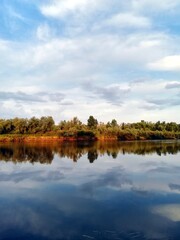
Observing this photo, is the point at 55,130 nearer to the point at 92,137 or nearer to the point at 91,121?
the point at 92,137

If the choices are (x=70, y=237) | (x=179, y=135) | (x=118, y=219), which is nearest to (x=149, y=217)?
(x=118, y=219)

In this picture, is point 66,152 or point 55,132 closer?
point 66,152

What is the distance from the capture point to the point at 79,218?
10.0 metres

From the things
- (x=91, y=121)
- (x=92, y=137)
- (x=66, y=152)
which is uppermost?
(x=91, y=121)

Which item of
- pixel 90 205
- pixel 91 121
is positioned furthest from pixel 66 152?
pixel 91 121

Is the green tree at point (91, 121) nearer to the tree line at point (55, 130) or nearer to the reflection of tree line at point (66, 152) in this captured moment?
the tree line at point (55, 130)

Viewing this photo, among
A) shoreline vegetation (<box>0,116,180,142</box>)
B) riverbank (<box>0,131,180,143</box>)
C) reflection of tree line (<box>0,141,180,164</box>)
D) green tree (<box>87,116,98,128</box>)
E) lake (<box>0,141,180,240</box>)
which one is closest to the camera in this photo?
lake (<box>0,141,180,240</box>)

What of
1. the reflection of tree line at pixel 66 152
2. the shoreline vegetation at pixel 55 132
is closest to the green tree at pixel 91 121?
the shoreline vegetation at pixel 55 132

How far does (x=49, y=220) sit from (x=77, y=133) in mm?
75929

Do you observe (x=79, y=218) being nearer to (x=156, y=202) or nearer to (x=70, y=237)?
(x=70, y=237)

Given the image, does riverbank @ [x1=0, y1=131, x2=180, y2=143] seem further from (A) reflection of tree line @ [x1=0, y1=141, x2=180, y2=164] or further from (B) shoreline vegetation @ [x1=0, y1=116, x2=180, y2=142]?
(A) reflection of tree line @ [x1=0, y1=141, x2=180, y2=164]

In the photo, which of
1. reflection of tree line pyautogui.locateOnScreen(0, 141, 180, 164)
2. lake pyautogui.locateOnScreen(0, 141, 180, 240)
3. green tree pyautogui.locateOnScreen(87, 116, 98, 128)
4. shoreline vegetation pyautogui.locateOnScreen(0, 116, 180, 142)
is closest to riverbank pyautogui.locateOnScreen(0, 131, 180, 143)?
shoreline vegetation pyautogui.locateOnScreen(0, 116, 180, 142)

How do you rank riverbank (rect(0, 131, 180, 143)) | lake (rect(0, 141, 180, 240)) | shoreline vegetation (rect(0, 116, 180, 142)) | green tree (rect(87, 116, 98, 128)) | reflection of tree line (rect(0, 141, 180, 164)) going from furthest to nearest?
1. green tree (rect(87, 116, 98, 128))
2. shoreline vegetation (rect(0, 116, 180, 142))
3. riverbank (rect(0, 131, 180, 143))
4. reflection of tree line (rect(0, 141, 180, 164))
5. lake (rect(0, 141, 180, 240))

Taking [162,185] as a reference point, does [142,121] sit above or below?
above
